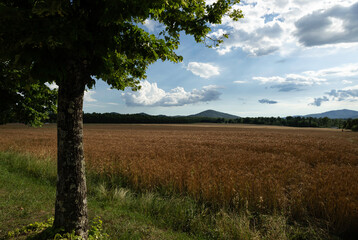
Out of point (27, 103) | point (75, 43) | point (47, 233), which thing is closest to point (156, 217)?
point (47, 233)

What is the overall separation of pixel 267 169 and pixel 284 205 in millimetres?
3848

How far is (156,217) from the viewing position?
6430mm

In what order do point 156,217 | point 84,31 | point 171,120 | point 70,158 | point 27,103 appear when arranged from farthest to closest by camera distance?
point 171,120
point 27,103
point 156,217
point 70,158
point 84,31

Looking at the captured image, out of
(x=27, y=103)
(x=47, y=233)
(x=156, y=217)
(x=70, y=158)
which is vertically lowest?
(x=156, y=217)

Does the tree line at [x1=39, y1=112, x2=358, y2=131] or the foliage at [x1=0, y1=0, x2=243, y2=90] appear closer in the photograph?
the foliage at [x1=0, y1=0, x2=243, y2=90]

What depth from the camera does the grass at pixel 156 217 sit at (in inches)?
212

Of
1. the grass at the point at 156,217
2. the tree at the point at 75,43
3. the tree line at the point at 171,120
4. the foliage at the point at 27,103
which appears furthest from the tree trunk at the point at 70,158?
the tree line at the point at 171,120

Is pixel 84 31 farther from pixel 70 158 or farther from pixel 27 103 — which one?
pixel 27 103

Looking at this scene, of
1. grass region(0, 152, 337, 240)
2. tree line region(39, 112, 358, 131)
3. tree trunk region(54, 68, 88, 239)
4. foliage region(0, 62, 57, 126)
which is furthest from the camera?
tree line region(39, 112, 358, 131)

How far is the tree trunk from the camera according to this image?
4.34 m

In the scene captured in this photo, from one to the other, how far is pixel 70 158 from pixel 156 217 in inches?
137

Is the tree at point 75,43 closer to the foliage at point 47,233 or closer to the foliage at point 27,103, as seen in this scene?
the foliage at point 47,233

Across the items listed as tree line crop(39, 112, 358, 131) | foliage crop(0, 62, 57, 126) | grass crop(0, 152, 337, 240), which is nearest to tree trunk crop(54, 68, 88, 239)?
grass crop(0, 152, 337, 240)

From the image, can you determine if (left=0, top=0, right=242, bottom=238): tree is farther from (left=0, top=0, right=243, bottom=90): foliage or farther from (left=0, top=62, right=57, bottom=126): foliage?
(left=0, top=62, right=57, bottom=126): foliage
